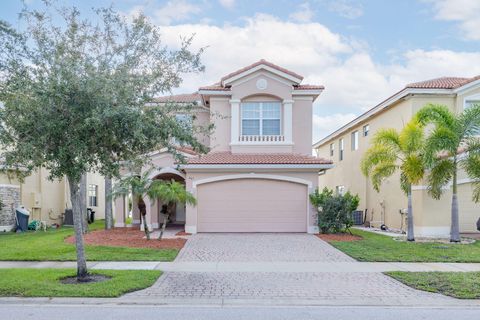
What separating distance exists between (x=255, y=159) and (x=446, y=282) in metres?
10.2

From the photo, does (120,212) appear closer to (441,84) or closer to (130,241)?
(130,241)

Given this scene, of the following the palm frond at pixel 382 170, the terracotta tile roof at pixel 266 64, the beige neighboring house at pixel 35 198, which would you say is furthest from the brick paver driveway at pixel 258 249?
the beige neighboring house at pixel 35 198

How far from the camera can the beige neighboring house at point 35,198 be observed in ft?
64.5

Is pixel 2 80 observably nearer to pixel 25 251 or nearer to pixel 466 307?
pixel 25 251

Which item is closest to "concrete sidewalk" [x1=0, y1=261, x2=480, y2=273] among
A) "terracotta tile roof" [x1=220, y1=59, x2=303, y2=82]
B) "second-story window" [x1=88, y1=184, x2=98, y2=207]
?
"terracotta tile roof" [x1=220, y1=59, x2=303, y2=82]

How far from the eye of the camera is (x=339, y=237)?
1598 cm

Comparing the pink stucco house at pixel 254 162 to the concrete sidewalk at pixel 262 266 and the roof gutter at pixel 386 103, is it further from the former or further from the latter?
the concrete sidewalk at pixel 262 266

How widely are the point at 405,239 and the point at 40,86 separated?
14.4 metres

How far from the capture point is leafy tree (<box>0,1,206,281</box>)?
773cm

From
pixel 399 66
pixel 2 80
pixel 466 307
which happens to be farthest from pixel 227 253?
pixel 399 66

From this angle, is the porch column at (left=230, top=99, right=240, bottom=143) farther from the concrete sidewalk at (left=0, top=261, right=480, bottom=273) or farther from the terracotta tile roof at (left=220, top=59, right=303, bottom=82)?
the concrete sidewalk at (left=0, top=261, right=480, bottom=273)

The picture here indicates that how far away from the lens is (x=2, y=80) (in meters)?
8.27

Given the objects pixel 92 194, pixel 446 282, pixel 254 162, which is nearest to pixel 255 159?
pixel 254 162

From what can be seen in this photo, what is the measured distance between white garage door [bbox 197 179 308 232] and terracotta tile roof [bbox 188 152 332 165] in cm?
95
